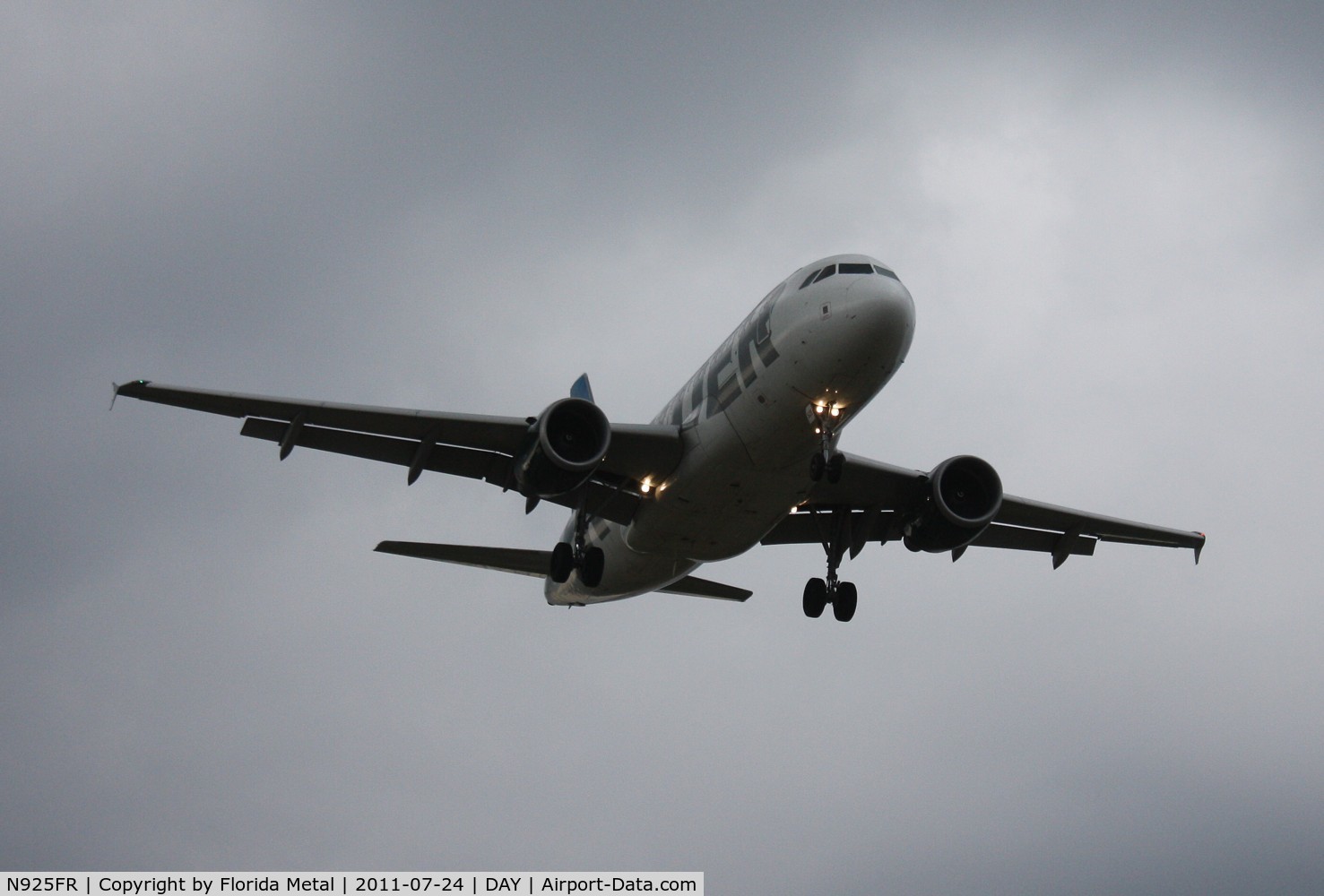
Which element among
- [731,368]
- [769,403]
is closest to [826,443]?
[769,403]

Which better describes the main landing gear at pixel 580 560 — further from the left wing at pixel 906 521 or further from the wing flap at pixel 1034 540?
the wing flap at pixel 1034 540

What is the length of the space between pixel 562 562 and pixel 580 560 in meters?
0.76

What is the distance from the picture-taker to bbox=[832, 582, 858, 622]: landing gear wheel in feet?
88.2

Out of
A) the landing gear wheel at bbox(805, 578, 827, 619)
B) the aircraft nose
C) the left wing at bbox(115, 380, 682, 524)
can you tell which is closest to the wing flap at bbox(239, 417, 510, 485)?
the left wing at bbox(115, 380, 682, 524)

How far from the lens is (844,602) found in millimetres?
26922

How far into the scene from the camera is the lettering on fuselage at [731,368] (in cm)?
2192

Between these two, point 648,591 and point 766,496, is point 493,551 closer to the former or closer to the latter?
point 648,591

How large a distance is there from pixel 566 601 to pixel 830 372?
13.0 metres

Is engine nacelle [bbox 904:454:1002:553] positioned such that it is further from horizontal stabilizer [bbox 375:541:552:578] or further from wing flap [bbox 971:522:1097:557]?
horizontal stabilizer [bbox 375:541:552:578]

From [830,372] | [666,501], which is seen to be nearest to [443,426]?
[666,501]

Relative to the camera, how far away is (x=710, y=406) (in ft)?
75.4

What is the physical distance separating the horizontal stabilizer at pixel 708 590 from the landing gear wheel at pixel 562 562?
24.8ft

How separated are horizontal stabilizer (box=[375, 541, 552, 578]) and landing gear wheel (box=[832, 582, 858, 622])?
7.40 meters

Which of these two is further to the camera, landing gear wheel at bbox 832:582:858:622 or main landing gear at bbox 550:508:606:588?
landing gear wheel at bbox 832:582:858:622
